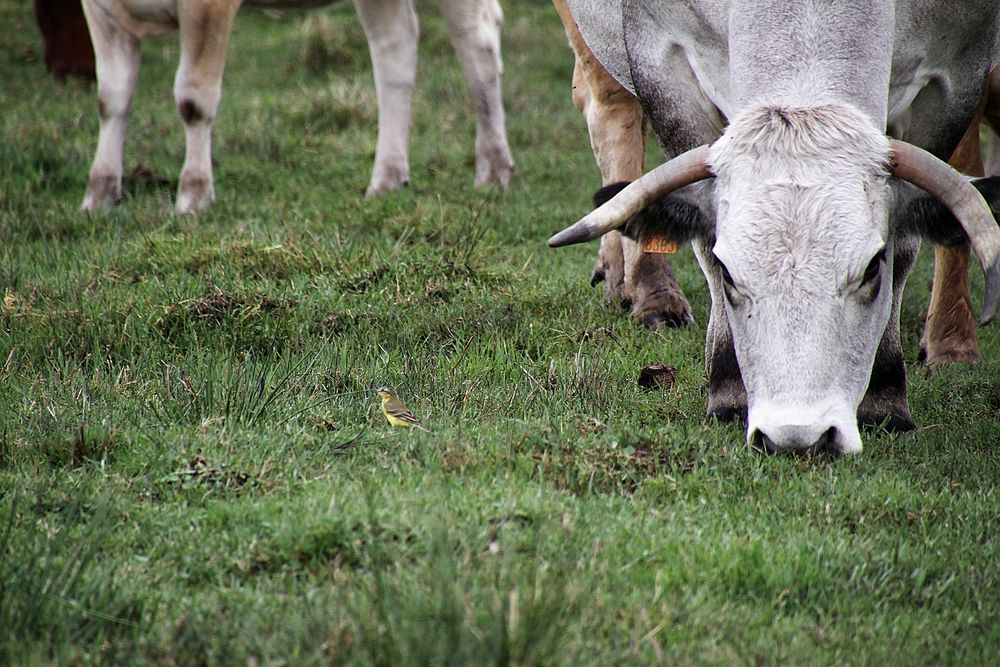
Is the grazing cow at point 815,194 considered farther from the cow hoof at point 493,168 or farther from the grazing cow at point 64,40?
the grazing cow at point 64,40

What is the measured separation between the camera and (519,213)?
7.61 m

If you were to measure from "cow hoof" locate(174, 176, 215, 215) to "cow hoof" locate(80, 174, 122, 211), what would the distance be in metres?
0.43

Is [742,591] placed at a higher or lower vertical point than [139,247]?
higher

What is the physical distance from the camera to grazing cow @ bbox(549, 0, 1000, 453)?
386 cm

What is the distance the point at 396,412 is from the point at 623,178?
260cm

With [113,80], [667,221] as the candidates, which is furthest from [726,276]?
[113,80]

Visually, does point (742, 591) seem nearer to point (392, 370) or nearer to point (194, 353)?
point (392, 370)

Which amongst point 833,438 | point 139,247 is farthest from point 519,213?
point 833,438

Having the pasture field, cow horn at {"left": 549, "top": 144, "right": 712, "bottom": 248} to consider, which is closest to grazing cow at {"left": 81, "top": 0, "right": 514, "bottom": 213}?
the pasture field

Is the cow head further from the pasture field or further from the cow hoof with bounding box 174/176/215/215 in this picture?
the cow hoof with bounding box 174/176/215/215

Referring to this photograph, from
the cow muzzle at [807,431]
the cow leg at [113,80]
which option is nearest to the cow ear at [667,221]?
the cow muzzle at [807,431]

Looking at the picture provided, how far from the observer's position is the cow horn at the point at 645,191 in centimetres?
426

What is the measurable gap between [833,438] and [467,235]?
9.99 ft

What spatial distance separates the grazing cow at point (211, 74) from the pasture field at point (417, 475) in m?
0.41
